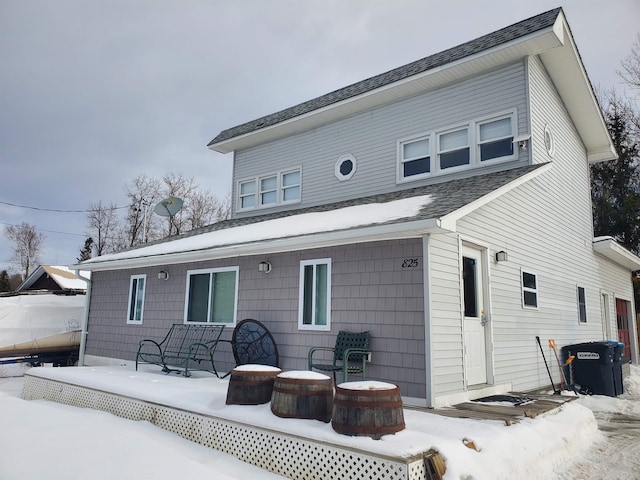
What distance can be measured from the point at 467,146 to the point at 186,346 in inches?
244

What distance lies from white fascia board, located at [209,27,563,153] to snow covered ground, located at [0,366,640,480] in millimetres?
5514

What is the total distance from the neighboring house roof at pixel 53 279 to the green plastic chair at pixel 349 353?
14.3 m

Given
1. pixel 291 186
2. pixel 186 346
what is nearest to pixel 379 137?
pixel 291 186

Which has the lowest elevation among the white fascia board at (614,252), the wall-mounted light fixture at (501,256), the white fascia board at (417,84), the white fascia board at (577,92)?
the wall-mounted light fixture at (501,256)

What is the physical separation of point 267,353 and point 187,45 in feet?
34.3

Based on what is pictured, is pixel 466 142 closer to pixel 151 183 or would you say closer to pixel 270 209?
pixel 270 209

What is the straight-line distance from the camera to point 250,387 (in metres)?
4.46

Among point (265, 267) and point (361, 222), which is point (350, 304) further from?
point (265, 267)

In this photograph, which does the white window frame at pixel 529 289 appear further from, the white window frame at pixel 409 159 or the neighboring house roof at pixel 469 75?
the neighboring house roof at pixel 469 75

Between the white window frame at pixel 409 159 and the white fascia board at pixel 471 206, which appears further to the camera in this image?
the white window frame at pixel 409 159

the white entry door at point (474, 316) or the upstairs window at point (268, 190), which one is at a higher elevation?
the upstairs window at point (268, 190)

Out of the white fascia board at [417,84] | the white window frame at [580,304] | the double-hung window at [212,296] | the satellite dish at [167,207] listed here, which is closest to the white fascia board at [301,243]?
the double-hung window at [212,296]

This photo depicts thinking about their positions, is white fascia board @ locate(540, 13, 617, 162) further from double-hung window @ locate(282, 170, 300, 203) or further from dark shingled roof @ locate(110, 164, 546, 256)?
double-hung window @ locate(282, 170, 300, 203)

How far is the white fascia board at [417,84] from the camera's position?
24.7 ft
